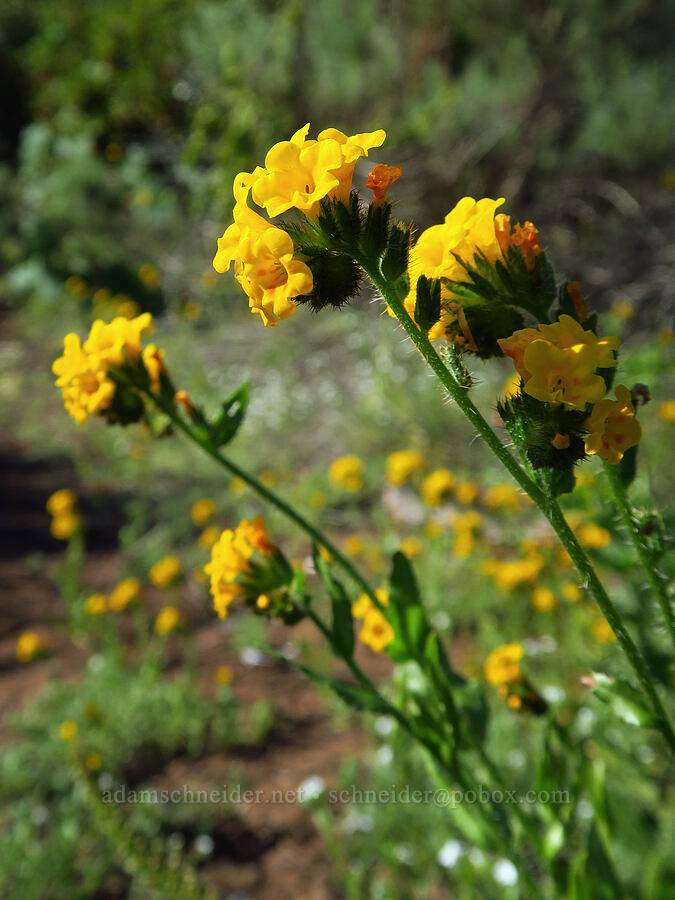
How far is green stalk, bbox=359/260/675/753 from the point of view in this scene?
809mm

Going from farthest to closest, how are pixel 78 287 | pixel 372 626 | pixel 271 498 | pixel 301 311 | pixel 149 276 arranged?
1. pixel 149 276
2. pixel 78 287
3. pixel 301 311
4. pixel 372 626
5. pixel 271 498

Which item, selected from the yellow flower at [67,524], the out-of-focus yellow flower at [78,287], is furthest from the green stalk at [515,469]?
the out-of-focus yellow flower at [78,287]

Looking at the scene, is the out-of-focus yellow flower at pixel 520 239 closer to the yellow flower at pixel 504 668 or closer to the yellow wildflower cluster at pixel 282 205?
the yellow wildflower cluster at pixel 282 205

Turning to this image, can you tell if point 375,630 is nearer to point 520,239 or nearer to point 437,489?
point 520,239

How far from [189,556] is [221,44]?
5.23 metres

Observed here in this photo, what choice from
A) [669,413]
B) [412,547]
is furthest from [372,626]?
[669,413]

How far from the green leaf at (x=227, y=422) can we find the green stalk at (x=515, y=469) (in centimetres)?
45

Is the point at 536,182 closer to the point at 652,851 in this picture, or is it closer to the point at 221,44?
the point at 221,44

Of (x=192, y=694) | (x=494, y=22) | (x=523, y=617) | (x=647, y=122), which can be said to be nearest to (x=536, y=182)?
(x=647, y=122)

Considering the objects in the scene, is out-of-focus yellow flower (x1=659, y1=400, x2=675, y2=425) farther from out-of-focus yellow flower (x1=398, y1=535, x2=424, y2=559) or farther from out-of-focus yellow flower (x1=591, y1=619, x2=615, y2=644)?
out-of-focus yellow flower (x1=398, y1=535, x2=424, y2=559)

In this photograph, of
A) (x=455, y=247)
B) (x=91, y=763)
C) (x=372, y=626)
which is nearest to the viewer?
(x=455, y=247)

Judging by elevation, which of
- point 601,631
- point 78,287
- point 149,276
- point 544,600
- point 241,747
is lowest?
point 601,631

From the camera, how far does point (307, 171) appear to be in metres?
0.85

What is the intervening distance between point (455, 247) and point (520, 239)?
10 centimetres
